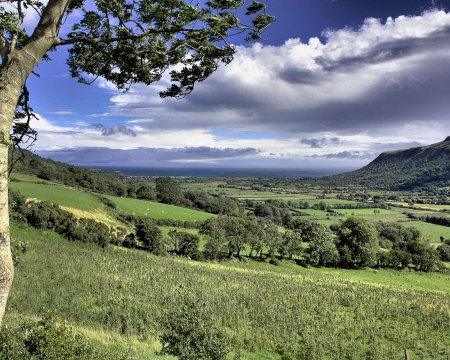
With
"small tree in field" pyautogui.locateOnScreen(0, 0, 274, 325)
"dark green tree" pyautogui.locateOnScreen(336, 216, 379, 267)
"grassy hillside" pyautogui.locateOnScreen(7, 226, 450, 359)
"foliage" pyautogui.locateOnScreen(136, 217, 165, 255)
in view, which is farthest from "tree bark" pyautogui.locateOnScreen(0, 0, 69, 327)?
"dark green tree" pyautogui.locateOnScreen(336, 216, 379, 267)

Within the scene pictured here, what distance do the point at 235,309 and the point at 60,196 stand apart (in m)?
42.8

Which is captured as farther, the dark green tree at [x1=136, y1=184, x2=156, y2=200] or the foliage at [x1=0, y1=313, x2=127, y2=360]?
the dark green tree at [x1=136, y1=184, x2=156, y2=200]

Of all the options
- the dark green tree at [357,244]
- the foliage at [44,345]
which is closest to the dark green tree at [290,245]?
the dark green tree at [357,244]

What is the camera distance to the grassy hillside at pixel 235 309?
576 inches

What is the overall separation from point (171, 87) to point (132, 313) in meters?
14.8

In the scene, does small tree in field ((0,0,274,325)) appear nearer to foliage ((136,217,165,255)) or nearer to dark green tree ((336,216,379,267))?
foliage ((136,217,165,255))

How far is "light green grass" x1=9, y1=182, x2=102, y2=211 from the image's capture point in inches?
1821

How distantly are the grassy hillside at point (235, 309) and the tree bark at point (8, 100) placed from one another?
256 inches

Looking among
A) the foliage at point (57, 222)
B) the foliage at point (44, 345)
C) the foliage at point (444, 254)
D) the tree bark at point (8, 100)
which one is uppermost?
the tree bark at point (8, 100)

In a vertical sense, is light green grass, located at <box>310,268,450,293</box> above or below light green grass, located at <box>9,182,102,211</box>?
below

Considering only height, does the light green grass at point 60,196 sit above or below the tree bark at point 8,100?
below

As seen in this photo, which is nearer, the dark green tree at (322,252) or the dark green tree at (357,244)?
the dark green tree at (322,252)

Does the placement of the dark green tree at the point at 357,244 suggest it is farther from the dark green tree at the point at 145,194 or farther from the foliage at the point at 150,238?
the dark green tree at the point at 145,194

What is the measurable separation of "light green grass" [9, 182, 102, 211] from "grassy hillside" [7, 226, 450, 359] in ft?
70.3
